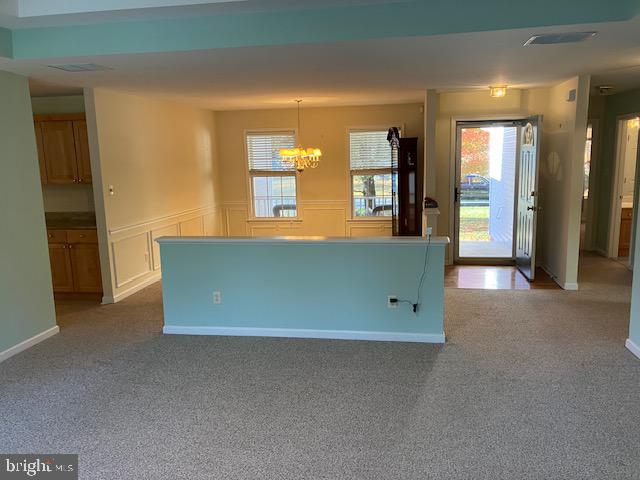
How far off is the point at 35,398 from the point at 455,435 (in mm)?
2725

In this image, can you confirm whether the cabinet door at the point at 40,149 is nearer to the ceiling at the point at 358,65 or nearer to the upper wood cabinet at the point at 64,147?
the upper wood cabinet at the point at 64,147

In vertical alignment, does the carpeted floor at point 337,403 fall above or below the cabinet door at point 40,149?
below

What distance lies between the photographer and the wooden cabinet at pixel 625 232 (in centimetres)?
697

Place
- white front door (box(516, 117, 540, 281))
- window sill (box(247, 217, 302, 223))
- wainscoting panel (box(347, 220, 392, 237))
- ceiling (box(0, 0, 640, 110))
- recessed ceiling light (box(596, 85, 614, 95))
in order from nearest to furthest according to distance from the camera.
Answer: ceiling (box(0, 0, 640, 110))
white front door (box(516, 117, 540, 281))
recessed ceiling light (box(596, 85, 614, 95))
wainscoting panel (box(347, 220, 392, 237))
window sill (box(247, 217, 302, 223))

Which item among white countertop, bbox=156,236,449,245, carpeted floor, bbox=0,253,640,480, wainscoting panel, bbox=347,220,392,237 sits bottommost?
carpeted floor, bbox=0,253,640,480

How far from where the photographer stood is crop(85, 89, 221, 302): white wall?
203 inches

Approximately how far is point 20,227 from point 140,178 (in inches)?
75.9

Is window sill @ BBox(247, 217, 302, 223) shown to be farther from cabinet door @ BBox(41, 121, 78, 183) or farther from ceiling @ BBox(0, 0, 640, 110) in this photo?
cabinet door @ BBox(41, 121, 78, 183)

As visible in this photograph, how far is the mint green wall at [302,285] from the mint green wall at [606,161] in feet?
15.4

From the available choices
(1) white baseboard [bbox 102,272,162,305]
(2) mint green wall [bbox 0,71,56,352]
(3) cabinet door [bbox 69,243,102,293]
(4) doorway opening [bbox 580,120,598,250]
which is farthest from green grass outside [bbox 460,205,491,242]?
(2) mint green wall [bbox 0,71,56,352]

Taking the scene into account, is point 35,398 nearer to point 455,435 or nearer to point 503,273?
point 455,435

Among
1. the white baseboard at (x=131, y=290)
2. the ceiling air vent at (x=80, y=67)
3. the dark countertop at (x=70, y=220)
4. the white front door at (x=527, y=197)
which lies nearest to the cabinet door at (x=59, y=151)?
the dark countertop at (x=70, y=220)

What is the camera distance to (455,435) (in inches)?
104

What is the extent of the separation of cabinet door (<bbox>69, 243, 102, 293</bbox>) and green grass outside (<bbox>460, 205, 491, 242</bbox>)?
4880 mm
